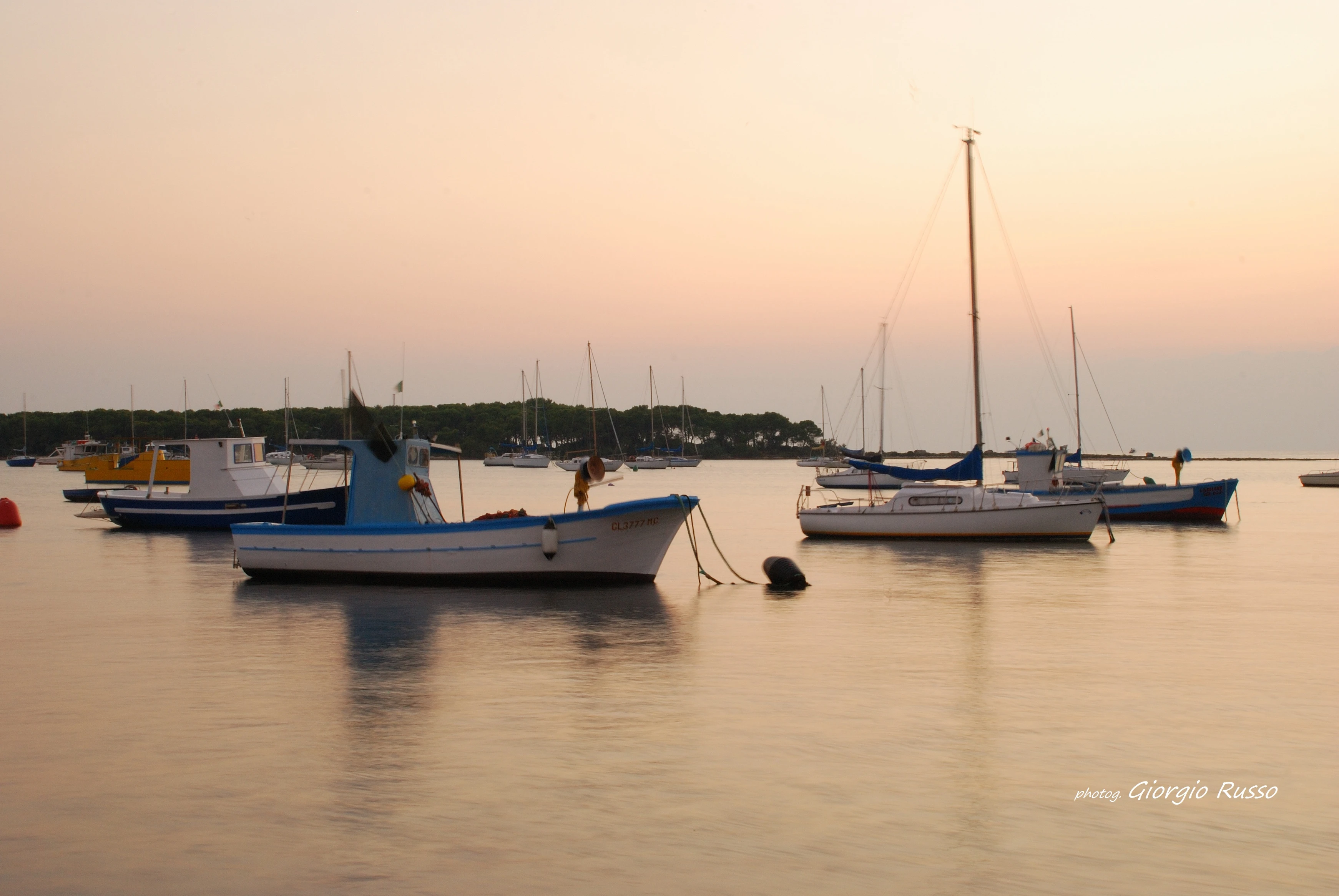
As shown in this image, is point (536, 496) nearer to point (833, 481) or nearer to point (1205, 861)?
point (833, 481)

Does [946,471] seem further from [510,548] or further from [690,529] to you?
[510,548]

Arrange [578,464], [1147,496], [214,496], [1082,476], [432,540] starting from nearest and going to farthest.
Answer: [432,540] < [214,496] < [1147,496] < [1082,476] < [578,464]

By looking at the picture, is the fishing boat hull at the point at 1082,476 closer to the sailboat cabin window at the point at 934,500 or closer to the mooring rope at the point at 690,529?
the sailboat cabin window at the point at 934,500

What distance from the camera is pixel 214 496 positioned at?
4184 cm

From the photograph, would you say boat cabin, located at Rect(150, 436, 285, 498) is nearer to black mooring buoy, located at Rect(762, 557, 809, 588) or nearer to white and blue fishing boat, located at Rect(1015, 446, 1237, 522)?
black mooring buoy, located at Rect(762, 557, 809, 588)

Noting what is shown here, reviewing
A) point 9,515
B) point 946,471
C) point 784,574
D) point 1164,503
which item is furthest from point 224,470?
point 1164,503

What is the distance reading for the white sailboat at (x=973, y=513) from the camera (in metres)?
34.7

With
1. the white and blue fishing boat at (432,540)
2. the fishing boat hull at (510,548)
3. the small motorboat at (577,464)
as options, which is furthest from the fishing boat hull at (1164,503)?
the small motorboat at (577,464)

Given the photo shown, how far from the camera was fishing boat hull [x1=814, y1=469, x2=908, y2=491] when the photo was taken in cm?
8544

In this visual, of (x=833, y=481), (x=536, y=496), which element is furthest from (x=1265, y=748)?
(x=833, y=481)

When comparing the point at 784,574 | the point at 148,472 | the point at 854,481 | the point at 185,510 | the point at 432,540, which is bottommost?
the point at 854,481

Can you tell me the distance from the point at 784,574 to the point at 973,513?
12656mm

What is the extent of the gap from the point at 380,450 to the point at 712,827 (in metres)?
16.8

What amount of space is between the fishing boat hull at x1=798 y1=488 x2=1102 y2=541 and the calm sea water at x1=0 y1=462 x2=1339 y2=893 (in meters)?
11.6
